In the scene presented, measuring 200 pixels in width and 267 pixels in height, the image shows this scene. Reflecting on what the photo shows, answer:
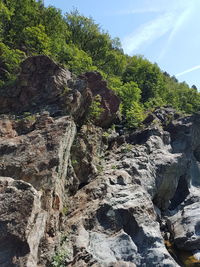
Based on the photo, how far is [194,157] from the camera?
26047 millimetres

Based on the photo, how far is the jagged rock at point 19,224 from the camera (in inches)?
316

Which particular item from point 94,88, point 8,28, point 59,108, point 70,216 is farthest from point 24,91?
point 8,28

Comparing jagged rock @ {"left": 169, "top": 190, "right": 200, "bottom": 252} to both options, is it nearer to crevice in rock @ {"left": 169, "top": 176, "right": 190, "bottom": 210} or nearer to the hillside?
the hillside

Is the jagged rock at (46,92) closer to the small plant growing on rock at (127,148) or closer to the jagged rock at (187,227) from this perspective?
the small plant growing on rock at (127,148)

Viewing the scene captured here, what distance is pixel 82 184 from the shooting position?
53.2 feet

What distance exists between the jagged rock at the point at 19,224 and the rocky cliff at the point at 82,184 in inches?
1.1

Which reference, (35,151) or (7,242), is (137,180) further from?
(7,242)

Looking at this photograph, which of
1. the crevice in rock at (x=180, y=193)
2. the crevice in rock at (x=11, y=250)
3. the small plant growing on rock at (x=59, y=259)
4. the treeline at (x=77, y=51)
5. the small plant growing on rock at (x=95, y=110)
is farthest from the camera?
the treeline at (x=77, y=51)

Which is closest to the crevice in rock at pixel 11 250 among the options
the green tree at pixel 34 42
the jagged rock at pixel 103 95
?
the jagged rock at pixel 103 95

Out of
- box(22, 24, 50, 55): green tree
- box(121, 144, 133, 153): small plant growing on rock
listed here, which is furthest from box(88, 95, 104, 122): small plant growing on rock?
box(22, 24, 50, 55): green tree

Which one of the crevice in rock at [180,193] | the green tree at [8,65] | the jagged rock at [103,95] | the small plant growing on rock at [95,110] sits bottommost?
the crevice in rock at [180,193]

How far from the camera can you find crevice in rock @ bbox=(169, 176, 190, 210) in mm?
20953

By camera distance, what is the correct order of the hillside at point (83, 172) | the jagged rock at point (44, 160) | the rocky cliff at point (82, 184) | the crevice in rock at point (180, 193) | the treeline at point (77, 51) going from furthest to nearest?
1. the treeline at point (77, 51)
2. the crevice in rock at point (180, 193)
3. the jagged rock at point (44, 160)
4. the hillside at point (83, 172)
5. the rocky cliff at point (82, 184)

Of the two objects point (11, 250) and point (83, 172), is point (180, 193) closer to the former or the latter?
point (83, 172)
